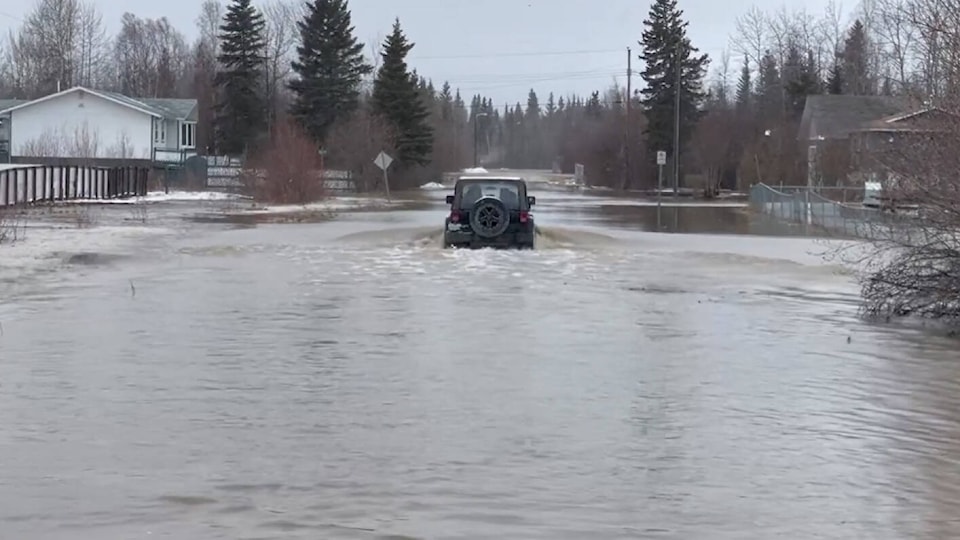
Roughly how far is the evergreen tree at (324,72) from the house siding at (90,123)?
975cm

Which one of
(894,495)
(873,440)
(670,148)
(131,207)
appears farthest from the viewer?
(670,148)

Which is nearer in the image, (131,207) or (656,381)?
(656,381)

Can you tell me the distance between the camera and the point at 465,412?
407 inches

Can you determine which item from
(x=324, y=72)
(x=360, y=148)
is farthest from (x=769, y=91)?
(x=360, y=148)

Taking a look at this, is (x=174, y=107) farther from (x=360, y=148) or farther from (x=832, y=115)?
(x=832, y=115)

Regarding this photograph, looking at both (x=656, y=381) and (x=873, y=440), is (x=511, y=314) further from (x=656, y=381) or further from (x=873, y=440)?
(x=873, y=440)

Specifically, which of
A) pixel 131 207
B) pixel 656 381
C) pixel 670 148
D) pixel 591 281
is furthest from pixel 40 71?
pixel 656 381

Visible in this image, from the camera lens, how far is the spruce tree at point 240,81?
8406 cm

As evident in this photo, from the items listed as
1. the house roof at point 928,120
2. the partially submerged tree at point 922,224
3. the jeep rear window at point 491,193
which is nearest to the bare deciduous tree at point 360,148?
the jeep rear window at point 491,193

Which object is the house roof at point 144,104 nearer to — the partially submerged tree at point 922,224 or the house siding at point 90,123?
the house siding at point 90,123

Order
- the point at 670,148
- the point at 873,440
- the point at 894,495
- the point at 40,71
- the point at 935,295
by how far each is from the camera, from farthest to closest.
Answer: the point at 40,71 < the point at 670,148 < the point at 935,295 < the point at 873,440 < the point at 894,495

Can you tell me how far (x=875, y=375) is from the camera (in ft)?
41.5

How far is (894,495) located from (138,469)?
4671 mm

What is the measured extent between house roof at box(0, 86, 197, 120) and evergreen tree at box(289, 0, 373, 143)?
782cm
